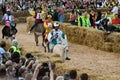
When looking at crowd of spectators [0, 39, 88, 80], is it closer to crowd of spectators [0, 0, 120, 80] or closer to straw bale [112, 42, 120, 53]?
crowd of spectators [0, 0, 120, 80]

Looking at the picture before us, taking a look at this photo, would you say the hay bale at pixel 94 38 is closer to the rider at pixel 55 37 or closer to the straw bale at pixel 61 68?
the rider at pixel 55 37

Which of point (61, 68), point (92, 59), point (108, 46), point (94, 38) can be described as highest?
point (61, 68)

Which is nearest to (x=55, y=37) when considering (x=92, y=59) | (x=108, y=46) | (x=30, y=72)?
(x=92, y=59)

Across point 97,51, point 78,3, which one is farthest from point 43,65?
point 78,3

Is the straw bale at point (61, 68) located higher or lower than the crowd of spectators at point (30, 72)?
lower

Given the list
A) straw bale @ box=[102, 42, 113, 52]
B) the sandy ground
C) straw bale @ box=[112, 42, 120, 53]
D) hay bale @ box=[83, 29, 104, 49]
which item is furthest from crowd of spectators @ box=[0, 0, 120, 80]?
the sandy ground

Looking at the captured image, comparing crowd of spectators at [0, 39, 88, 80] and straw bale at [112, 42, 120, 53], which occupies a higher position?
crowd of spectators at [0, 39, 88, 80]

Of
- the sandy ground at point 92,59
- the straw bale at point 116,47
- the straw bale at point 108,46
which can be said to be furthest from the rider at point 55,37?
the straw bale at point 108,46

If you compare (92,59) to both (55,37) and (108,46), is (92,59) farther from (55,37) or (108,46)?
(55,37)

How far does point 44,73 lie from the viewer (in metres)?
11.9

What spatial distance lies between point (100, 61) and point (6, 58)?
20.6ft

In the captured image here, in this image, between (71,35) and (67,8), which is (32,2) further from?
(71,35)

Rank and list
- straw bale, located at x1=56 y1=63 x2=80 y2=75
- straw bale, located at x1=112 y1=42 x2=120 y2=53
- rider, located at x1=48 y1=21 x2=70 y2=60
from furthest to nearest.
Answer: straw bale, located at x1=112 y1=42 x2=120 y2=53, rider, located at x1=48 y1=21 x2=70 y2=60, straw bale, located at x1=56 y1=63 x2=80 y2=75

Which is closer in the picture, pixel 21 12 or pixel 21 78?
pixel 21 78
